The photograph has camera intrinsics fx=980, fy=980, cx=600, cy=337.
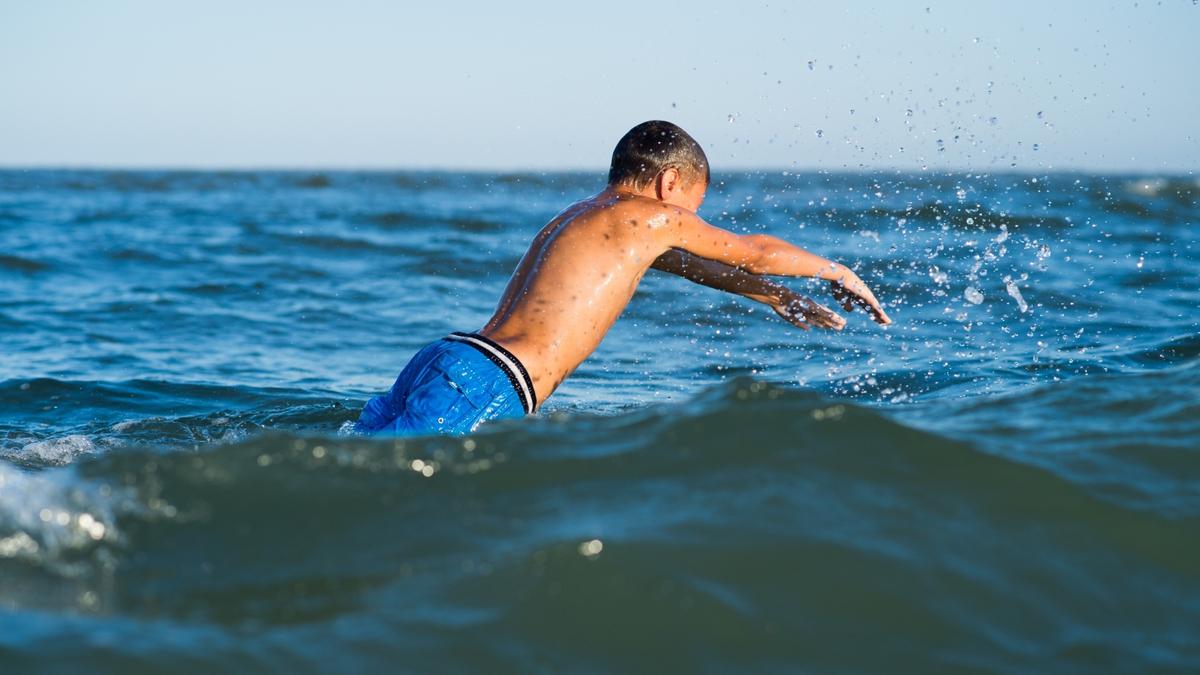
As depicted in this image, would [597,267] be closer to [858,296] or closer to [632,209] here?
[632,209]

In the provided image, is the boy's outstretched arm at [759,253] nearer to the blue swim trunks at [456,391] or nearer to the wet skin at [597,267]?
the wet skin at [597,267]

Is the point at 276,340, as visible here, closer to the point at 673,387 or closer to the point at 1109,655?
the point at 673,387

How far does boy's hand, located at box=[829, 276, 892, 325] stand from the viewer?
158 inches

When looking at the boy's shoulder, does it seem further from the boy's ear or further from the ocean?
the ocean

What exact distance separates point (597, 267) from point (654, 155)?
542 millimetres

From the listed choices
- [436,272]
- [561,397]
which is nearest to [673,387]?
[561,397]

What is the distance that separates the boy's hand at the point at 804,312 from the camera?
4285 millimetres

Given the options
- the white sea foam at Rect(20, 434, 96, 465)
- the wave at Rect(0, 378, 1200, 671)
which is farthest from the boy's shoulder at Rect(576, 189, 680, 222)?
the white sea foam at Rect(20, 434, 96, 465)

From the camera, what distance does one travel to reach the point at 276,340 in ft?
25.3

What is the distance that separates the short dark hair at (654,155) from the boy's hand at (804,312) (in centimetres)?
70

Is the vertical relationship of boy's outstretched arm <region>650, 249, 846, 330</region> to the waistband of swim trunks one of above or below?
above

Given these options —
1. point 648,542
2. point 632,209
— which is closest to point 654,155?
point 632,209

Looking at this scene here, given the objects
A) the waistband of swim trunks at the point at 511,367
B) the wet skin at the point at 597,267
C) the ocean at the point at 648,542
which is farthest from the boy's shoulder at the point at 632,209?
the ocean at the point at 648,542

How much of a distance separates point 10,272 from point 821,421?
10.3 m
